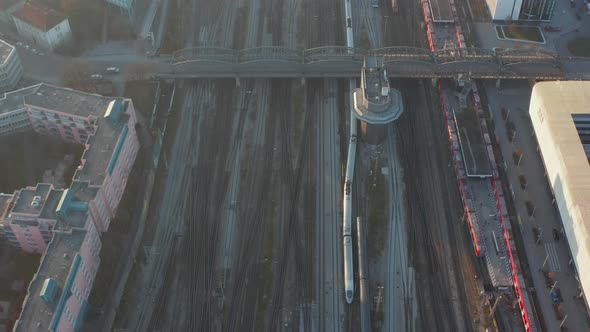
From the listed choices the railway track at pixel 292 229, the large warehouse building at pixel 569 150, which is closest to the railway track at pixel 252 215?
the railway track at pixel 292 229

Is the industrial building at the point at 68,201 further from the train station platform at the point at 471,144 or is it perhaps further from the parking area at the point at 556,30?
the parking area at the point at 556,30

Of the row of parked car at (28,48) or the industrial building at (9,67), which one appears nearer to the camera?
the industrial building at (9,67)

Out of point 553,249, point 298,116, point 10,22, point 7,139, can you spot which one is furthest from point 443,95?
point 10,22

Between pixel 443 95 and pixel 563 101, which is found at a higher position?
pixel 443 95

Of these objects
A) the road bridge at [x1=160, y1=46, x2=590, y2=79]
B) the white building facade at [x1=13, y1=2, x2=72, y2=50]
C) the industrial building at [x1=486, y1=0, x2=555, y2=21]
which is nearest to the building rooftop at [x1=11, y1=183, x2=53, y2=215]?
the road bridge at [x1=160, y1=46, x2=590, y2=79]

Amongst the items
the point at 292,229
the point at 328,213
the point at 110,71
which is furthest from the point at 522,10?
the point at 110,71

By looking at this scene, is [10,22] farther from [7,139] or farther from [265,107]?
[265,107]
